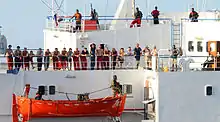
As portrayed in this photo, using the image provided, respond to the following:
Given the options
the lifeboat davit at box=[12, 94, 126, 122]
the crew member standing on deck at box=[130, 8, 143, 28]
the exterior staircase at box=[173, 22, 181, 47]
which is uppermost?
the crew member standing on deck at box=[130, 8, 143, 28]

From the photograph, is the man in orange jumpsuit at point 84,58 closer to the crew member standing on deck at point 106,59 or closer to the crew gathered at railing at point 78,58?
the crew gathered at railing at point 78,58

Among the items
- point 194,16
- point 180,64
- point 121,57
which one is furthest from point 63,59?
point 194,16

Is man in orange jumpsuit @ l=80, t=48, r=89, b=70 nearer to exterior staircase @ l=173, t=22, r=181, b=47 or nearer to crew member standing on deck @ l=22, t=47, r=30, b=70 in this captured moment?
crew member standing on deck @ l=22, t=47, r=30, b=70

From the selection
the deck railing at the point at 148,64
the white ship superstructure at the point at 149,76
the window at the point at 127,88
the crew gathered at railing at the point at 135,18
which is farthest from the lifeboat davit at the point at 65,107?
the crew gathered at railing at the point at 135,18

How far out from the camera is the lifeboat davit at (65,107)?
80.0 feet

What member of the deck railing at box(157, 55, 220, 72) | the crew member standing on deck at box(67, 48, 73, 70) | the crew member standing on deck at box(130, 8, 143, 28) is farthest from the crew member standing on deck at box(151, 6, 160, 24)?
the crew member standing on deck at box(67, 48, 73, 70)

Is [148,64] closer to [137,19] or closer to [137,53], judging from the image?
[137,53]

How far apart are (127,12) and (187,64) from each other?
776 cm

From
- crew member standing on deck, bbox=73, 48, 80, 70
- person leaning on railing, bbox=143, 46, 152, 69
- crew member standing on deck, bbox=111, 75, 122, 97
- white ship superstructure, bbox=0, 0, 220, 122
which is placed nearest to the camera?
white ship superstructure, bbox=0, 0, 220, 122

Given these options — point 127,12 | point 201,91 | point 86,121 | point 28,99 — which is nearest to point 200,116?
point 201,91

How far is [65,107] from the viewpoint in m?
24.5

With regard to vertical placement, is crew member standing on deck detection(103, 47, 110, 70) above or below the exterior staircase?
below

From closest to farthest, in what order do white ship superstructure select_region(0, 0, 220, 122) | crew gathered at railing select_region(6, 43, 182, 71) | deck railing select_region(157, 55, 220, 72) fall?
white ship superstructure select_region(0, 0, 220, 122) → deck railing select_region(157, 55, 220, 72) → crew gathered at railing select_region(6, 43, 182, 71)

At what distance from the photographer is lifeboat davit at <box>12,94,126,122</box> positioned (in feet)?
80.0
